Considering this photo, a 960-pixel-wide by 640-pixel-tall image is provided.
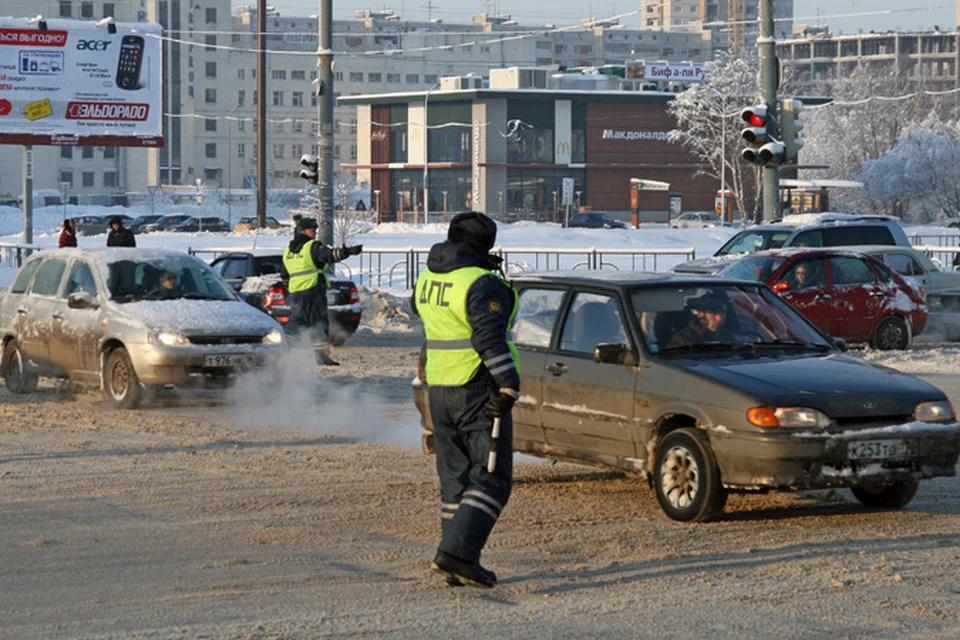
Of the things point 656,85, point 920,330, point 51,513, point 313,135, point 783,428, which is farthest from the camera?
point 313,135

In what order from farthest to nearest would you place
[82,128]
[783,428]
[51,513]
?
[82,128] → [51,513] → [783,428]

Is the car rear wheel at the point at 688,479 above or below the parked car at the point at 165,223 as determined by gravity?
below

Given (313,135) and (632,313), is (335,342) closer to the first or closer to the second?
(632,313)

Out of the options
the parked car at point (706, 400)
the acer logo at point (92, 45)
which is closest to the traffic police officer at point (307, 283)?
the parked car at point (706, 400)

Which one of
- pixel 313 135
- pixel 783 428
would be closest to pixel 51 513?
pixel 783 428

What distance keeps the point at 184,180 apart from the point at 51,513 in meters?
145

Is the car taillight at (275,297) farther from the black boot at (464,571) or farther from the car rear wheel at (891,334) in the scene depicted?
the black boot at (464,571)

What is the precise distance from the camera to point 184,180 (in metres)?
151

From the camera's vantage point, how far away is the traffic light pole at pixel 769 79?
2125 cm

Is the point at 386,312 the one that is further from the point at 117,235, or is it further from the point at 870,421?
the point at 870,421

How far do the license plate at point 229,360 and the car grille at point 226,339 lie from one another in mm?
145

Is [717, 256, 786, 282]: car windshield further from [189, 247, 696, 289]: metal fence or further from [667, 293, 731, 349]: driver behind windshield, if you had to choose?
[667, 293, 731, 349]: driver behind windshield

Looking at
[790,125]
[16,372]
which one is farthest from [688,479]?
[790,125]

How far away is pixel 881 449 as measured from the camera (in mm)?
8523
